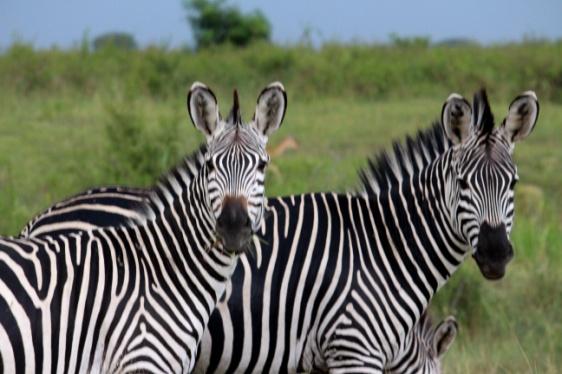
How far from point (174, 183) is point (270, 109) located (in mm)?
628

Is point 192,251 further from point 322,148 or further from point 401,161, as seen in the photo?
point 322,148

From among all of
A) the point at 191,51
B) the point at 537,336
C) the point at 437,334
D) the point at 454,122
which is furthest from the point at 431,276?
the point at 191,51

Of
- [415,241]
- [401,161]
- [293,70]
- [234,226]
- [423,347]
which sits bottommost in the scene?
[423,347]

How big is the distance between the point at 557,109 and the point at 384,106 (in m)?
2.78

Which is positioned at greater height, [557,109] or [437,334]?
[557,109]

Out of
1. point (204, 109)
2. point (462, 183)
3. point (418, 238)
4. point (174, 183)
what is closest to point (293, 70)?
point (418, 238)

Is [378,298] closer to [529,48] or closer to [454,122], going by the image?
[454,122]

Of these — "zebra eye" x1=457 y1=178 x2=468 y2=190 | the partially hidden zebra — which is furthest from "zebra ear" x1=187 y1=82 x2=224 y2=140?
"zebra eye" x1=457 y1=178 x2=468 y2=190

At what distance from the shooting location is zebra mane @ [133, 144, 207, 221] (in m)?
6.72

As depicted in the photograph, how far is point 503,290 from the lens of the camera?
13.4 meters

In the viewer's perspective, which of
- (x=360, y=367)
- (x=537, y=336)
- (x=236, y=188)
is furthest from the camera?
(x=537, y=336)

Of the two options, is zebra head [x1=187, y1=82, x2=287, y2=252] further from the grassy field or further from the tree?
the tree

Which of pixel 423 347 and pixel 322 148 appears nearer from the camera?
pixel 423 347

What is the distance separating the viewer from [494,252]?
266 inches
